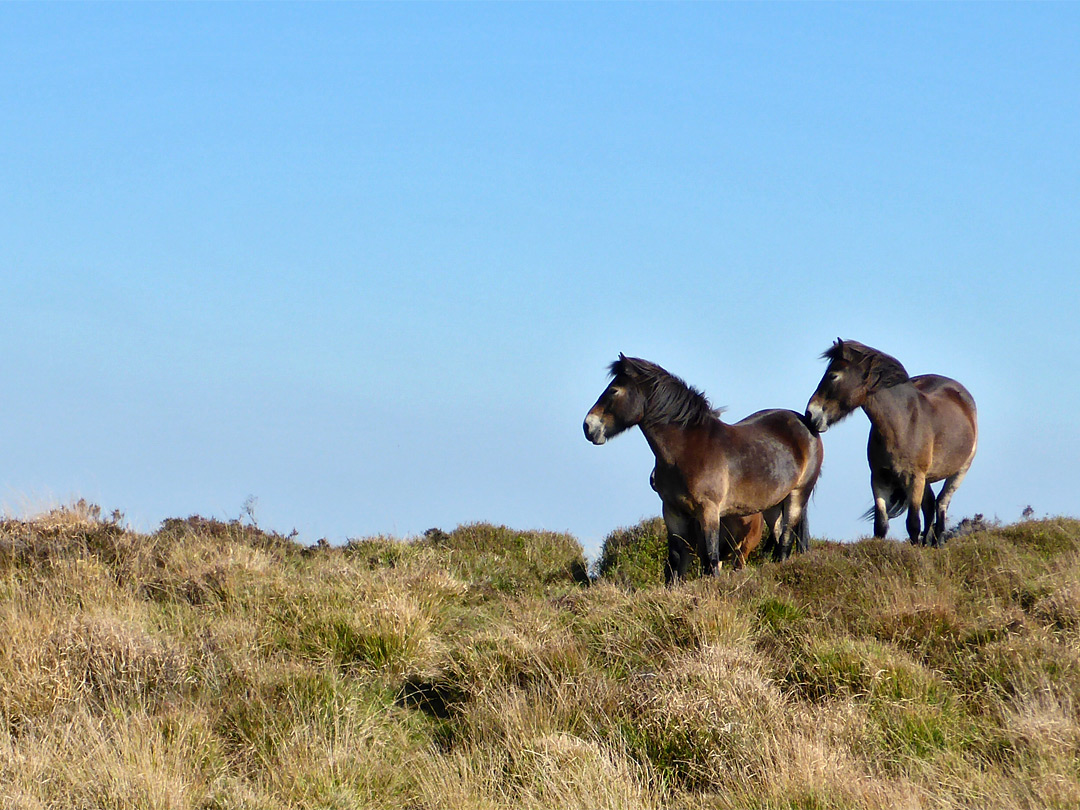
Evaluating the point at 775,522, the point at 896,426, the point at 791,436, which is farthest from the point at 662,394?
the point at 896,426

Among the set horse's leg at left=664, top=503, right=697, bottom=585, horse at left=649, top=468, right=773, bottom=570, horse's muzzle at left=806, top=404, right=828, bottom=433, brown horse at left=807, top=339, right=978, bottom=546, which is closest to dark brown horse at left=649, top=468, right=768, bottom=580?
horse at left=649, top=468, right=773, bottom=570

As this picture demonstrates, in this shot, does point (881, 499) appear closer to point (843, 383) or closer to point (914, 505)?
point (914, 505)

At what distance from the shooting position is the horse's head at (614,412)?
33.6 feet

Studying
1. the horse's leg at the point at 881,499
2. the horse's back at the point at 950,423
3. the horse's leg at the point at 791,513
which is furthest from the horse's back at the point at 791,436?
the horse's back at the point at 950,423

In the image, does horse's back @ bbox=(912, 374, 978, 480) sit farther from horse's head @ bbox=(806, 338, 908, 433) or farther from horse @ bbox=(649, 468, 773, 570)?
horse @ bbox=(649, 468, 773, 570)

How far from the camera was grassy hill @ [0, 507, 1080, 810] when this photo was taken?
6.17 meters

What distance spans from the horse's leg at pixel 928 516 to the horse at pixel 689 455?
240cm

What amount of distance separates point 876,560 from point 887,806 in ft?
15.4

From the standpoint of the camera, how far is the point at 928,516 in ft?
40.4

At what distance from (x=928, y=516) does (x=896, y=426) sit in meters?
1.50

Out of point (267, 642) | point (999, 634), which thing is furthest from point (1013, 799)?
point (267, 642)

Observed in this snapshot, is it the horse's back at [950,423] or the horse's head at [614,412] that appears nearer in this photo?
the horse's head at [614,412]

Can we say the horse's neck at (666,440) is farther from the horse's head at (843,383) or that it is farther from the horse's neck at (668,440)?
the horse's head at (843,383)

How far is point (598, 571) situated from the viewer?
12664 mm
